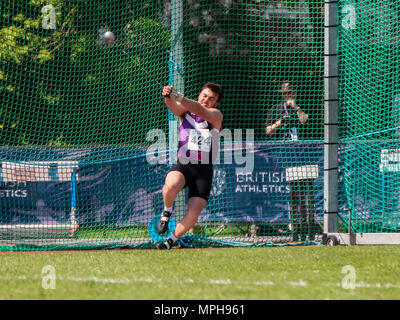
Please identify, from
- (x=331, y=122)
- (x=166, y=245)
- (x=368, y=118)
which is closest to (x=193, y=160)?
(x=166, y=245)

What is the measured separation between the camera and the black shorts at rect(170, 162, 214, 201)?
7473 mm

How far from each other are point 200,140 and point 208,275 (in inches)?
105

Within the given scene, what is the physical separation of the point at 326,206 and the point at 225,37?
771cm

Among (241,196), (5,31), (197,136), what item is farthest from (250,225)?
(5,31)

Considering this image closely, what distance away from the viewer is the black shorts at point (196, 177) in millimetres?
7473

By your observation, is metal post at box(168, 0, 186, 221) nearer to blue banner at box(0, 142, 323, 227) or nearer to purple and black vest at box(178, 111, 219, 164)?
blue banner at box(0, 142, 323, 227)

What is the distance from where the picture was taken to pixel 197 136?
7.59 meters

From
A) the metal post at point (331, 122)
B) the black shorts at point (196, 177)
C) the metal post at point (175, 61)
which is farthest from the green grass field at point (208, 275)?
the metal post at point (175, 61)

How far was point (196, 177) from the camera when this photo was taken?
748 centimetres

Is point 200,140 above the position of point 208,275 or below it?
above

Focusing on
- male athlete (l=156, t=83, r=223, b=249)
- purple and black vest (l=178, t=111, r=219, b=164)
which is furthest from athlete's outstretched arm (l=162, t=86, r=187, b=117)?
purple and black vest (l=178, t=111, r=219, b=164)

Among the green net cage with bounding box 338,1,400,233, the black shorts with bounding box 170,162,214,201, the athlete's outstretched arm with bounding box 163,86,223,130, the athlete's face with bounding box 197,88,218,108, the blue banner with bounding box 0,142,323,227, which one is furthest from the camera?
the blue banner with bounding box 0,142,323,227

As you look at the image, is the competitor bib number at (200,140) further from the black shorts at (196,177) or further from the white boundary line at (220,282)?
the white boundary line at (220,282)

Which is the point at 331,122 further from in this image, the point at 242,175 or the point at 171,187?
the point at 171,187
